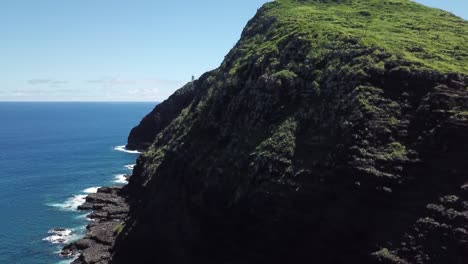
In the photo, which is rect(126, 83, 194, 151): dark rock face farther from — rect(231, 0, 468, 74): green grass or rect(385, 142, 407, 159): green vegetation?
rect(385, 142, 407, 159): green vegetation

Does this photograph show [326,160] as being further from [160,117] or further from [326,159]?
[160,117]

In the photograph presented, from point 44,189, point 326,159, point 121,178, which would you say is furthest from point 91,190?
point 326,159

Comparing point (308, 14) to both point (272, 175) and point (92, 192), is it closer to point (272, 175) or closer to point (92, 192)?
point (272, 175)

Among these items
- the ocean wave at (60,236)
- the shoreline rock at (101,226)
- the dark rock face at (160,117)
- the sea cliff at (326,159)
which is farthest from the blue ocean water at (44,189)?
the sea cliff at (326,159)

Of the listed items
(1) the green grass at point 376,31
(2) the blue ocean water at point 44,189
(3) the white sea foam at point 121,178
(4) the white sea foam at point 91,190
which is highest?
(1) the green grass at point 376,31

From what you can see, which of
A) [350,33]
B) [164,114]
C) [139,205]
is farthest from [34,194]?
[350,33]

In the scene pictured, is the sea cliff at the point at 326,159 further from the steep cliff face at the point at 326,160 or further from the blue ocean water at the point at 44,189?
the blue ocean water at the point at 44,189
